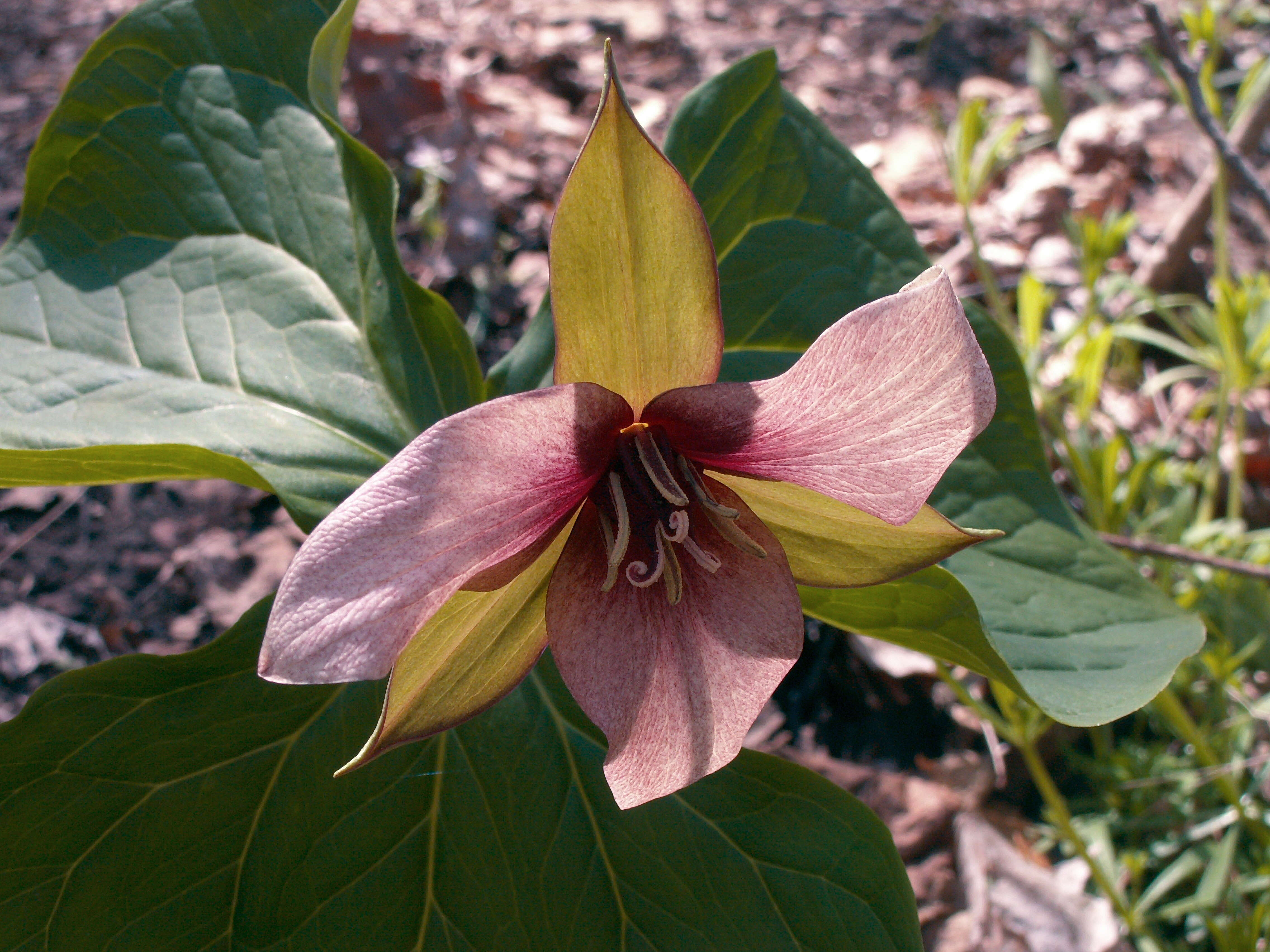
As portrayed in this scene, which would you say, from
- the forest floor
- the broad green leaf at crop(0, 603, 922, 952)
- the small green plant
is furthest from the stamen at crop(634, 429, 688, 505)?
the small green plant

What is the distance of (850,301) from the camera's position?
5.01ft

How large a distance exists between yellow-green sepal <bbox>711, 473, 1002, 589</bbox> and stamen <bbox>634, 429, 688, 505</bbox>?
10 centimetres

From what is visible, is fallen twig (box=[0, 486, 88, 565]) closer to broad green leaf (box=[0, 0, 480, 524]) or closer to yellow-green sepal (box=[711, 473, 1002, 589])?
broad green leaf (box=[0, 0, 480, 524])

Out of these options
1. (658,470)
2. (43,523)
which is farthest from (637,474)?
(43,523)

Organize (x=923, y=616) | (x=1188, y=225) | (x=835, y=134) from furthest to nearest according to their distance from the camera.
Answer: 1. (x=835, y=134)
2. (x=1188, y=225)
3. (x=923, y=616)

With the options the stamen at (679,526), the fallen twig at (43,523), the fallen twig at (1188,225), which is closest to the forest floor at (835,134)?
the fallen twig at (43,523)

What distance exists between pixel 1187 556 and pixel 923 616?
3.23 feet

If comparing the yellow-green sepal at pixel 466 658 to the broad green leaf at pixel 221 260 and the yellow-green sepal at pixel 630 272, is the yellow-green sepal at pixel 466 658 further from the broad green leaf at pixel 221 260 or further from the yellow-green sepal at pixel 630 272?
the broad green leaf at pixel 221 260

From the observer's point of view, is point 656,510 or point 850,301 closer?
point 656,510

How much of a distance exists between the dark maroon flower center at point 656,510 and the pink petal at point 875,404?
0.20ft

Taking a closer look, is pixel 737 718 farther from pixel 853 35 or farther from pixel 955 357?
pixel 853 35

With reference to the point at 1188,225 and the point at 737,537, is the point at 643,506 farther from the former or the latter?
the point at 1188,225

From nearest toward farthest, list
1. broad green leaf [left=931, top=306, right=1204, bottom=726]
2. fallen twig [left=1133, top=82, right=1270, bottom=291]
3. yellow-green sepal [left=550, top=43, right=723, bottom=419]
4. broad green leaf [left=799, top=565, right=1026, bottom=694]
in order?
yellow-green sepal [left=550, top=43, right=723, bottom=419] < broad green leaf [left=799, top=565, right=1026, bottom=694] < broad green leaf [left=931, top=306, right=1204, bottom=726] < fallen twig [left=1133, top=82, right=1270, bottom=291]

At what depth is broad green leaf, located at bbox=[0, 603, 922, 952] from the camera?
3.82 feet
